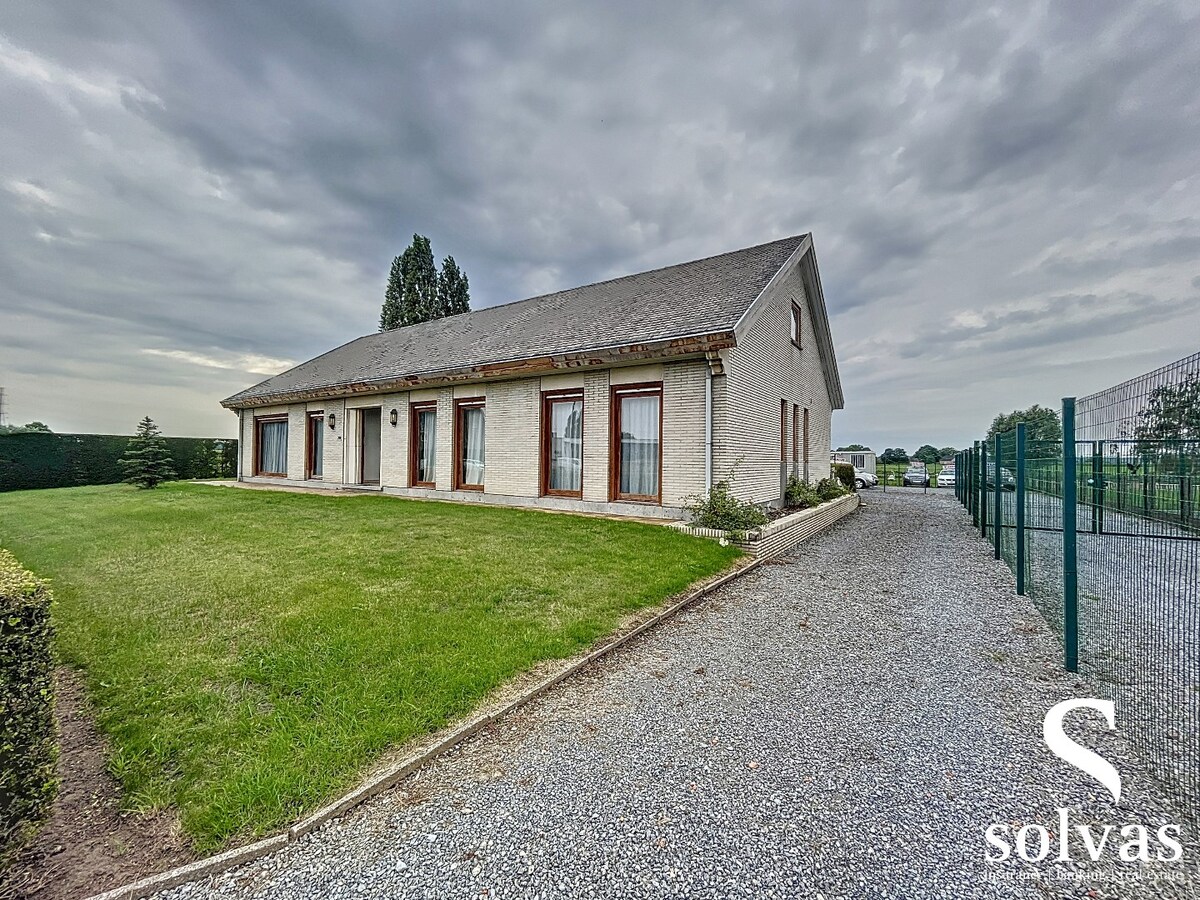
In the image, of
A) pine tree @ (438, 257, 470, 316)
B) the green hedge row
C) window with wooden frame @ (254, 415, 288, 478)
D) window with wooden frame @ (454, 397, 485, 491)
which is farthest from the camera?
pine tree @ (438, 257, 470, 316)

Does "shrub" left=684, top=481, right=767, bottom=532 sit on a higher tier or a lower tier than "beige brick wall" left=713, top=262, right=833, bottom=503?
lower

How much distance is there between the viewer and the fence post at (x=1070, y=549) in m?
3.79

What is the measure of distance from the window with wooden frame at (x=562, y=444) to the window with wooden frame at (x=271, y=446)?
11.7m

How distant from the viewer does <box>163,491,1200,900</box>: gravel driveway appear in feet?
6.22

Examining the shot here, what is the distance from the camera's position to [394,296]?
30781mm

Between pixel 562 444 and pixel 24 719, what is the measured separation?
8.99 meters

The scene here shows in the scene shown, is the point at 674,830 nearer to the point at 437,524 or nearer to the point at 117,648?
the point at 117,648

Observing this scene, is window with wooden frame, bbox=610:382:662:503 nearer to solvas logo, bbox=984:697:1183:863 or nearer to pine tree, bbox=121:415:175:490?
solvas logo, bbox=984:697:1183:863

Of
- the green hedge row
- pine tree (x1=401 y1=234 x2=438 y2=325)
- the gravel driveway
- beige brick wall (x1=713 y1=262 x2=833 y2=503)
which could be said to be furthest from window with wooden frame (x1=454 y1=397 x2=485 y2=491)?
pine tree (x1=401 y1=234 x2=438 y2=325)

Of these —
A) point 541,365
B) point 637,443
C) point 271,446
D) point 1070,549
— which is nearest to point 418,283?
point 271,446

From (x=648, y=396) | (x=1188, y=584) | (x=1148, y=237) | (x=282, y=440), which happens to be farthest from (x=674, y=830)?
(x=282, y=440)

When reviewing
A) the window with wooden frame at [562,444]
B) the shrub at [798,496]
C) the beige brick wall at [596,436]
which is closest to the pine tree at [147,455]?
the window with wooden frame at [562,444]

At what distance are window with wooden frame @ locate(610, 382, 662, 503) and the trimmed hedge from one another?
8051 mm

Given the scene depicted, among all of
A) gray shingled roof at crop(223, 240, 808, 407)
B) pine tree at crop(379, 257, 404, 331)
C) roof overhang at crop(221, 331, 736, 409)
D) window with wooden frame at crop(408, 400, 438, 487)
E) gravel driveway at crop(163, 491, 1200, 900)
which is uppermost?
pine tree at crop(379, 257, 404, 331)
